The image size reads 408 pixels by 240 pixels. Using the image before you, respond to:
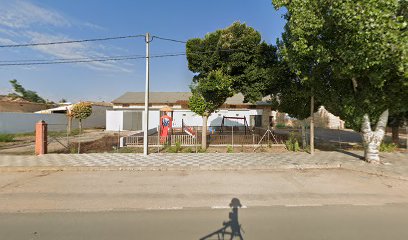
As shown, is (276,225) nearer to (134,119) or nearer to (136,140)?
(136,140)

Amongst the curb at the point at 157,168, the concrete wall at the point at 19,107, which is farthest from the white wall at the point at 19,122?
the curb at the point at 157,168

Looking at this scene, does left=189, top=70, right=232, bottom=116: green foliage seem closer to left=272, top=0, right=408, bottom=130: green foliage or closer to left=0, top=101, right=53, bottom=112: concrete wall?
left=272, top=0, right=408, bottom=130: green foliage

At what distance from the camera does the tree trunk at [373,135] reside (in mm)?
8914

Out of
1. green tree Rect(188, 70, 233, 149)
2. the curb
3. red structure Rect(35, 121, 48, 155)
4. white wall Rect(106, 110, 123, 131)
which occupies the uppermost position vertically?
green tree Rect(188, 70, 233, 149)

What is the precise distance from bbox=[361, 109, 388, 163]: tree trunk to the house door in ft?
79.4

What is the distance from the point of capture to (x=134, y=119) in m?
28.5

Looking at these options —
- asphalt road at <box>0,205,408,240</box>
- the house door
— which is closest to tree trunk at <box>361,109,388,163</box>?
asphalt road at <box>0,205,408,240</box>

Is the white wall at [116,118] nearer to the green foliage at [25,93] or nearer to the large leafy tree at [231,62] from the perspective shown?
the large leafy tree at [231,62]

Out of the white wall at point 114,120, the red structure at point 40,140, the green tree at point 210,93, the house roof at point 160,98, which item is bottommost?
the red structure at point 40,140

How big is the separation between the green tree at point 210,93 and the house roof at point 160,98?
14.8 meters

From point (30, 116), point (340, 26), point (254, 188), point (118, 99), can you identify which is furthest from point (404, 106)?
point (30, 116)

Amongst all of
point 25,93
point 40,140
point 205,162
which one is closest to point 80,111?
point 40,140

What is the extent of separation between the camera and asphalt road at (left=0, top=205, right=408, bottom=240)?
12.3 feet

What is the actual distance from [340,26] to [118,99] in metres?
27.8
